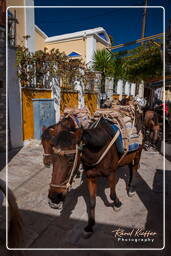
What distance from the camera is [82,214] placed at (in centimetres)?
328

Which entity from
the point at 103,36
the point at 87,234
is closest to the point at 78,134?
the point at 87,234

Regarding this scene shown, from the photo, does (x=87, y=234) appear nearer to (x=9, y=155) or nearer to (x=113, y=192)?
(x=113, y=192)

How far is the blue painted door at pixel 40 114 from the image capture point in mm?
7789

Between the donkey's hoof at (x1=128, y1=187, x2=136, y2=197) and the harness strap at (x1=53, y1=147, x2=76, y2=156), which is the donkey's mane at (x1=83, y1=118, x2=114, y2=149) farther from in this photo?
the donkey's hoof at (x1=128, y1=187, x2=136, y2=197)

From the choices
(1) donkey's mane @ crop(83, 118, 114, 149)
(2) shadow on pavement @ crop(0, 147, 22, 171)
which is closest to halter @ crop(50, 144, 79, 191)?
(1) donkey's mane @ crop(83, 118, 114, 149)

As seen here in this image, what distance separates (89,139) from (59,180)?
646 mm

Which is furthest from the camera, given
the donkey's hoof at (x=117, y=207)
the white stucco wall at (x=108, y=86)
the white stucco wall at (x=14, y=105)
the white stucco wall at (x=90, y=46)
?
the white stucco wall at (x=90, y=46)

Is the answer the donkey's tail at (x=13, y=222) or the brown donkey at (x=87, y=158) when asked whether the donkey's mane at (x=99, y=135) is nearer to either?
the brown donkey at (x=87, y=158)

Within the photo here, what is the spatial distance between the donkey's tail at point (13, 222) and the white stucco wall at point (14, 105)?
18.2 feet

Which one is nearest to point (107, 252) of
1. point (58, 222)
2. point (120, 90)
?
point (58, 222)

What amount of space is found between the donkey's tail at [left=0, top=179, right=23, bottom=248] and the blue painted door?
5955 millimetres

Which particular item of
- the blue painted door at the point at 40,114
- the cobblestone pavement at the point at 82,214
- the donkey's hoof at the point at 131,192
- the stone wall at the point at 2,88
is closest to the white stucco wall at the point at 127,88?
the blue painted door at the point at 40,114

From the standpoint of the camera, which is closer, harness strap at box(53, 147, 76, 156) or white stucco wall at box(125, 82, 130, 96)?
harness strap at box(53, 147, 76, 156)

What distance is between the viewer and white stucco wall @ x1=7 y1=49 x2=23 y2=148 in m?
6.65
